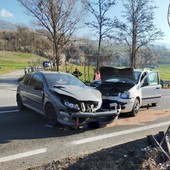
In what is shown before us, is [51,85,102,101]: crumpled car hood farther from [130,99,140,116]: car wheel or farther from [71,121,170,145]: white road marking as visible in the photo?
[130,99,140,116]: car wheel

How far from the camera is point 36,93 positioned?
9.93 meters

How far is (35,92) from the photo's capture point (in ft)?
32.8

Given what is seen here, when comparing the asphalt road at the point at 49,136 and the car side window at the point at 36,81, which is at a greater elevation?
the car side window at the point at 36,81

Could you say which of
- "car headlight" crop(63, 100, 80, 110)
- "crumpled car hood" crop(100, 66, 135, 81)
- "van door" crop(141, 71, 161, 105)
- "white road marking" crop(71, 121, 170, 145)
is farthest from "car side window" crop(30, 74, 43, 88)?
"van door" crop(141, 71, 161, 105)

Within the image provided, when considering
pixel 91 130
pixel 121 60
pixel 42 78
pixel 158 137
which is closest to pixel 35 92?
pixel 42 78

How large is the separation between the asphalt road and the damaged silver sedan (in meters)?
0.34

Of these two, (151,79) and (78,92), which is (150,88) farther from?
(78,92)

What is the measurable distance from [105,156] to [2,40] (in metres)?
76.6

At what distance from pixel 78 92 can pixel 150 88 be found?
4.72m

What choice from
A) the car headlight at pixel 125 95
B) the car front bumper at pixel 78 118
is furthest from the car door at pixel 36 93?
the car headlight at pixel 125 95

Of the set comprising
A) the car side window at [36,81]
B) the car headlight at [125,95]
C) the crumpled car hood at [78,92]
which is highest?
the car side window at [36,81]

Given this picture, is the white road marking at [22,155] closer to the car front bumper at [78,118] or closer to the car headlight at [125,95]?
the car front bumper at [78,118]

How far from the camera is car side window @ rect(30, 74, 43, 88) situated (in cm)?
992

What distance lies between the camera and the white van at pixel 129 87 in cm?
1105
